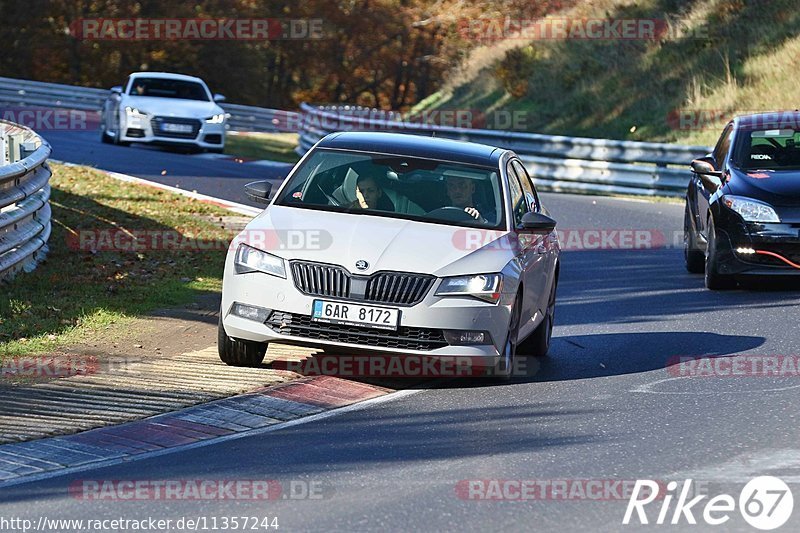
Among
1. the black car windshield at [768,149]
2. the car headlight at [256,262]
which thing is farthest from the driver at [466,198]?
the black car windshield at [768,149]

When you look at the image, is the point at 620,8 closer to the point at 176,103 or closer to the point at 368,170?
the point at 176,103

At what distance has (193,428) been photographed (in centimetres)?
841

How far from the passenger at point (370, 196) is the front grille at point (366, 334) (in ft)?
3.97

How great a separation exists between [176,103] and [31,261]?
16.7 m

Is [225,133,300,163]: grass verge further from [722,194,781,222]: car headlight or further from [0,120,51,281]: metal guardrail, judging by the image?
[722,194,781,222]: car headlight

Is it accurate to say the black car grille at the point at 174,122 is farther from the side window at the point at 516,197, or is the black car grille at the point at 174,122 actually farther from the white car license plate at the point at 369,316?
the white car license plate at the point at 369,316

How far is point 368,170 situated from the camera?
35.2 ft

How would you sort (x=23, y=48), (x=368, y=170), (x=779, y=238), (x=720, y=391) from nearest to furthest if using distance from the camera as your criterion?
1. (x=720, y=391)
2. (x=368, y=170)
3. (x=779, y=238)
4. (x=23, y=48)

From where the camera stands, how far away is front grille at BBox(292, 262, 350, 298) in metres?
9.52

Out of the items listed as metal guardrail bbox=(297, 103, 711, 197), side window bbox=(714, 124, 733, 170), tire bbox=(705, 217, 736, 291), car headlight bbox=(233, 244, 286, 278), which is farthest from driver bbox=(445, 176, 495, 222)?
metal guardrail bbox=(297, 103, 711, 197)

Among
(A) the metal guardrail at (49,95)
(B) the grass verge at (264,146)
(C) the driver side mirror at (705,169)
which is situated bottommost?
(B) the grass verge at (264,146)

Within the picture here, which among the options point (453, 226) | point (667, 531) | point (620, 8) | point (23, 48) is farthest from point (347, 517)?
point (23, 48)

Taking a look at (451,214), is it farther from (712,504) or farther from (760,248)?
(760,248)

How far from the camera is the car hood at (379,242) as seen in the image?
957cm
